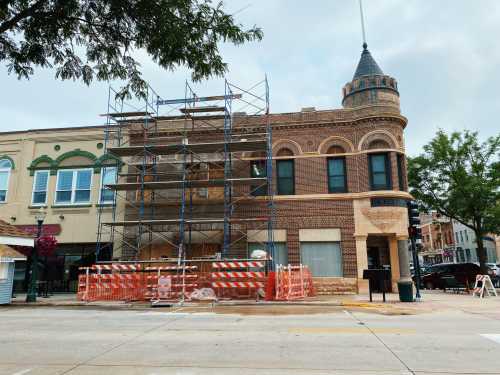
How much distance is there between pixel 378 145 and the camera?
22.1 m

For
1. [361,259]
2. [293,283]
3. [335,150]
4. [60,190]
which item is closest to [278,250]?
[293,283]

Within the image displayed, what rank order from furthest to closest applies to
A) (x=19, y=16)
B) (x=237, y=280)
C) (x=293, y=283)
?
1. (x=293, y=283)
2. (x=237, y=280)
3. (x=19, y=16)

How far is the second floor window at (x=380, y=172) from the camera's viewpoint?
21.6 metres

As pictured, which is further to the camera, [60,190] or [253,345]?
[60,190]

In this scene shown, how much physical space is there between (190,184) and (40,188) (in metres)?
9.82

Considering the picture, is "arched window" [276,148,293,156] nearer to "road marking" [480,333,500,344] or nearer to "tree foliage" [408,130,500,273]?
"tree foliage" [408,130,500,273]

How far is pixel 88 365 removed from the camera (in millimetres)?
6082

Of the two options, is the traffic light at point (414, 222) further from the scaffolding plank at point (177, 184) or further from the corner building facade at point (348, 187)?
the scaffolding plank at point (177, 184)

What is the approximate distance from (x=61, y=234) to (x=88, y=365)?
755 inches

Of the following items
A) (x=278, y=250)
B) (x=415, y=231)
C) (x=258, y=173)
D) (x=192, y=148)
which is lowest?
(x=278, y=250)

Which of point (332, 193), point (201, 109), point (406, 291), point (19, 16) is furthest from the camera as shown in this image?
A: point (201, 109)

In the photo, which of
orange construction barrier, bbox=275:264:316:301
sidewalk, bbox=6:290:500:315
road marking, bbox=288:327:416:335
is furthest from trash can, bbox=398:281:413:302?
road marking, bbox=288:327:416:335

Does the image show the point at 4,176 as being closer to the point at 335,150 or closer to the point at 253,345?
the point at 335,150

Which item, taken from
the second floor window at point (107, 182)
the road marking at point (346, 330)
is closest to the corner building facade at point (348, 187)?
the second floor window at point (107, 182)
